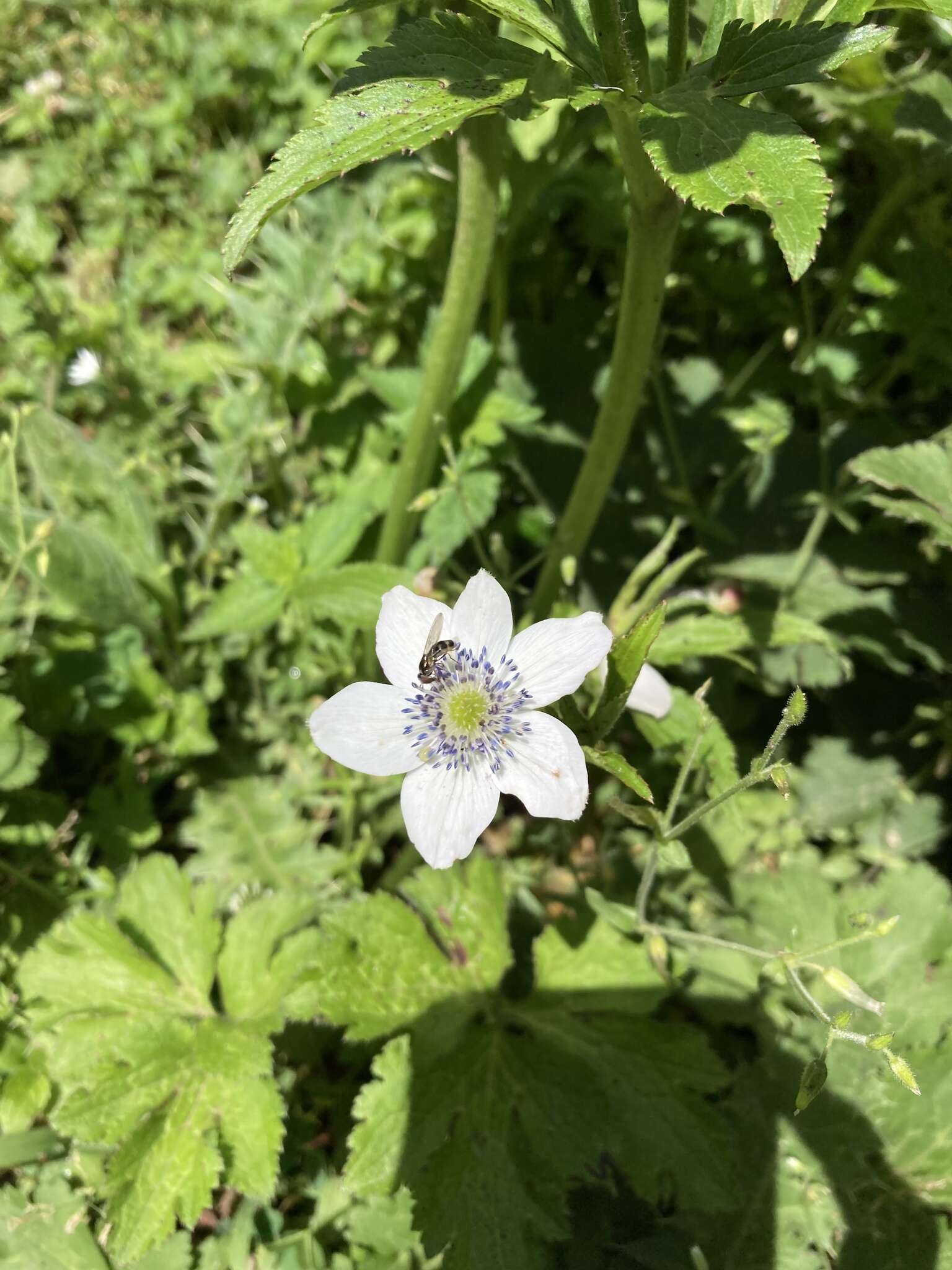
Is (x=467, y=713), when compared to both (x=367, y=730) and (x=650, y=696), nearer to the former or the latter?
(x=367, y=730)

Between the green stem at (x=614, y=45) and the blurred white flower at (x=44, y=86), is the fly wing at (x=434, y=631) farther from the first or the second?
the blurred white flower at (x=44, y=86)

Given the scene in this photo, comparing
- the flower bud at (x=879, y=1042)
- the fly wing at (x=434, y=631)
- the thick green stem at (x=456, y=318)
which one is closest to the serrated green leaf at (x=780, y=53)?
the thick green stem at (x=456, y=318)

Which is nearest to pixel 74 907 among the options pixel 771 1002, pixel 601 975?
pixel 601 975

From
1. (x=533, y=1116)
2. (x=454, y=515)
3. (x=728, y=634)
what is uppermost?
(x=454, y=515)

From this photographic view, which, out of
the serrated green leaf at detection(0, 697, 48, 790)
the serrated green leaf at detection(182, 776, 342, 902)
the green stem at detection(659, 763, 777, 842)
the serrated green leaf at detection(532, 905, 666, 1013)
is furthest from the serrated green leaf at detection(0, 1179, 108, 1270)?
the green stem at detection(659, 763, 777, 842)

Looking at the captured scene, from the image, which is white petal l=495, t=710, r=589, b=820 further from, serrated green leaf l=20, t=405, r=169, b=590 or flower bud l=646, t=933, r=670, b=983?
serrated green leaf l=20, t=405, r=169, b=590

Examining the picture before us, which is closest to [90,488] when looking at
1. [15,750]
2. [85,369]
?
[85,369]
